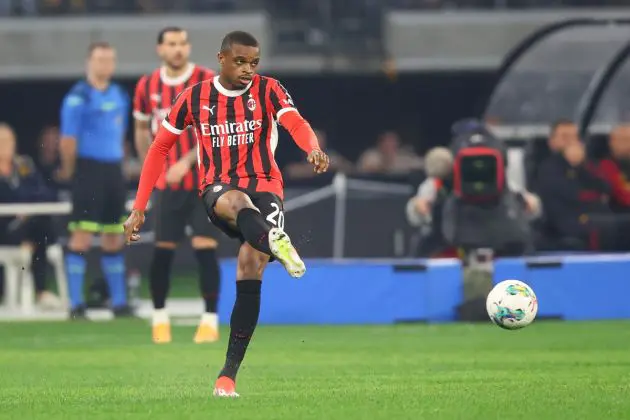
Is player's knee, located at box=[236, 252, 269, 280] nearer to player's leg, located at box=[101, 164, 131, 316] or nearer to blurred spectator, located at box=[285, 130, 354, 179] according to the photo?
player's leg, located at box=[101, 164, 131, 316]

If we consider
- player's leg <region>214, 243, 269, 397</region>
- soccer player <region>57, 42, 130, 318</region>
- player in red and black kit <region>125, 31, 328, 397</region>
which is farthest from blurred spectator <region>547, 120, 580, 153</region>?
player's leg <region>214, 243, 269, 397</region>

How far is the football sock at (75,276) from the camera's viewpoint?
1523 cm

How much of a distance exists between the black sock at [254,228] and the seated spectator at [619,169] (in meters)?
8.88

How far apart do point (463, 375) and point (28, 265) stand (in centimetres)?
743

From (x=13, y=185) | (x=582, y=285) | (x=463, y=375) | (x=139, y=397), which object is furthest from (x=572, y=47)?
(x=139, y=397)

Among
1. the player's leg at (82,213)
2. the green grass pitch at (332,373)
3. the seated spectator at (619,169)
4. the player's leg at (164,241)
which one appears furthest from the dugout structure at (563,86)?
the player's leg at (164,241)

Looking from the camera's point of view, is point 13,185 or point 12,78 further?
point 12,78

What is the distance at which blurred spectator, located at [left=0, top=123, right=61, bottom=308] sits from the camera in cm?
1653

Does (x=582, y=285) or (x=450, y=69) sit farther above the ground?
(x=450, y=69)

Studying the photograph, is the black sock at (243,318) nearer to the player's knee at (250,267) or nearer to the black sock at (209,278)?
the player's knee at (250,267)

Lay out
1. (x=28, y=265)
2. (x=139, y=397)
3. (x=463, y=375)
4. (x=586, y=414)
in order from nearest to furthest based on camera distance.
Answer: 1. (x=586, y=414)
2. (x=139, y=397)
3. (x=463, y=375)
4. (x=28, y=265)

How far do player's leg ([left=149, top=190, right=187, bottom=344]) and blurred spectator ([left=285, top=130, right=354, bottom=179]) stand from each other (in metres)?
8.60

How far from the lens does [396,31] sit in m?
26.0

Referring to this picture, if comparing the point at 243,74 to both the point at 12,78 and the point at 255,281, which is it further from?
the point at 12,78
